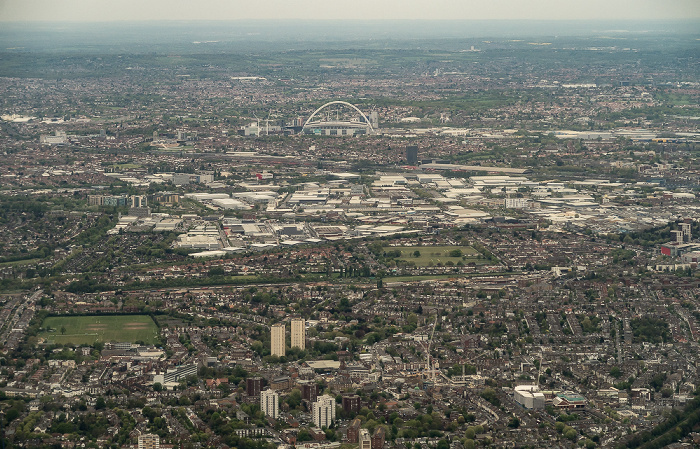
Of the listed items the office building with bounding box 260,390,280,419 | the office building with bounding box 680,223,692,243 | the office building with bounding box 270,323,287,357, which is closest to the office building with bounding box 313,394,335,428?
the office building with bounding box 260,390,280,419

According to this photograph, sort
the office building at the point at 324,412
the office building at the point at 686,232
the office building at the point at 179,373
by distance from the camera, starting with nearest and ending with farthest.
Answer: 1. the office building at the point at 324,412
2. the office building at the point at 179,373
3. the office building at the point at 686,232

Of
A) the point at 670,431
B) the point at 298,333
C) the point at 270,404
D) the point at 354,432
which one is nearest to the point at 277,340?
the point at 298,333

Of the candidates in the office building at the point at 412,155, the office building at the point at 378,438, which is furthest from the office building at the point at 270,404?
the office building at the point at 412,155

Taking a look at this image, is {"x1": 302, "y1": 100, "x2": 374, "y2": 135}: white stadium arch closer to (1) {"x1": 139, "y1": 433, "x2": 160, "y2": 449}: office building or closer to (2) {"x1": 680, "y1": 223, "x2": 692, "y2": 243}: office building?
(2) {"x1": 680, "y1": 223, "x2": 692, "y2": 243}: office building

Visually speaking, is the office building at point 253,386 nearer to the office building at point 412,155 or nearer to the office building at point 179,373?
the office building at point 179,373

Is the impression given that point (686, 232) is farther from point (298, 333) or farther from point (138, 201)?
point (138, 201)

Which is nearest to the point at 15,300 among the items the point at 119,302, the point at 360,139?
the point at 119,302
